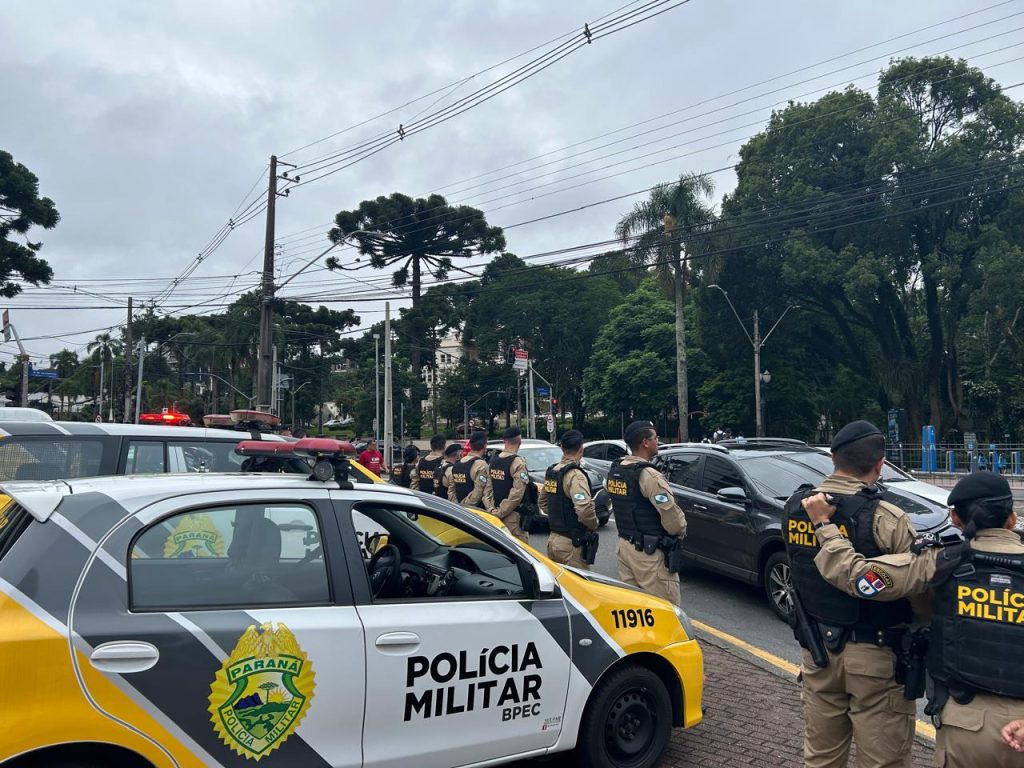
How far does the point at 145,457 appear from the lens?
580 centimetres

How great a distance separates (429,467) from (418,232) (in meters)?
37.3

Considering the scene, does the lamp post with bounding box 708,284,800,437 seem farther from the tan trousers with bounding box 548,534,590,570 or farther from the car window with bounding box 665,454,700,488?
the tan trousers with bounding box 548,534,590,570

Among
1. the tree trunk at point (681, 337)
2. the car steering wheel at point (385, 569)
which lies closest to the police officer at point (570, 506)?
the car steering wheel at point (385, 569)

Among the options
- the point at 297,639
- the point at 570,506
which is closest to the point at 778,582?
the point at 570,506

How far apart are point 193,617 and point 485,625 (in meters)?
1.20

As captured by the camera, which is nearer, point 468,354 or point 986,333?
point 986,333

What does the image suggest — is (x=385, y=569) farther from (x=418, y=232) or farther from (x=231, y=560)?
(x=418, y=232)

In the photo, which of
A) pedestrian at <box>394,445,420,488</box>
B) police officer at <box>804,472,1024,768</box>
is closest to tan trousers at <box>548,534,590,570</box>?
police officer at <box>804,472,1024,768</box>

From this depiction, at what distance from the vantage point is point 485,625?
131 inches

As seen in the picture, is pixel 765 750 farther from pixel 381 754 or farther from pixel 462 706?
pixel 381 754

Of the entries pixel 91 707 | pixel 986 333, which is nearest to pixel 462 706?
pixel 91 707

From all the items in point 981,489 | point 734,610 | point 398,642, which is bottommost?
point 734,610

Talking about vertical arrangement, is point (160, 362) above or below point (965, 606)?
Answer: above

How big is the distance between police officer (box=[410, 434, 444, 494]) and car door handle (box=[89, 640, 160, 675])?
760cm
